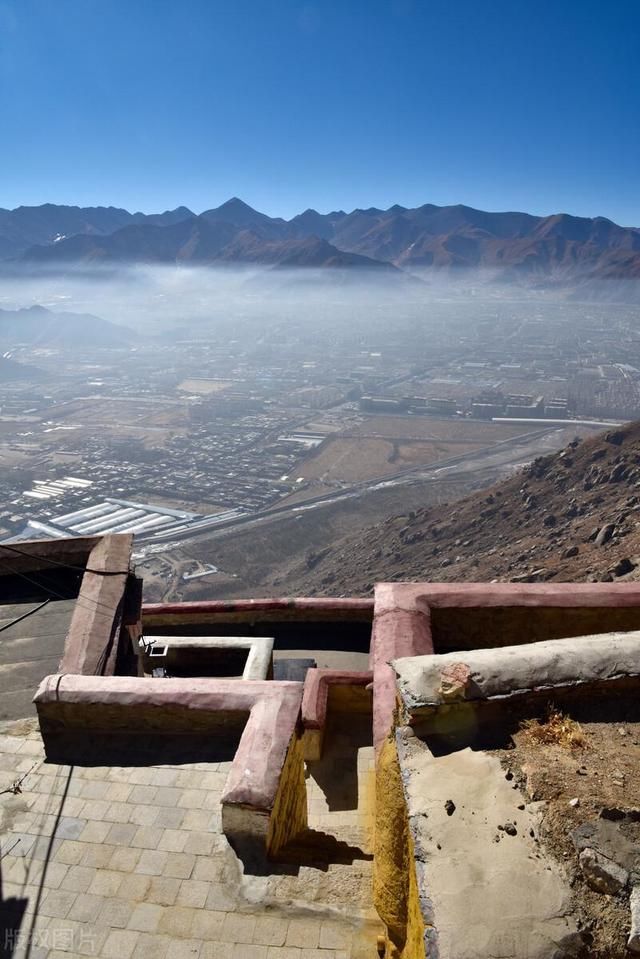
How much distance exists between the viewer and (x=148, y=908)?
119 inches

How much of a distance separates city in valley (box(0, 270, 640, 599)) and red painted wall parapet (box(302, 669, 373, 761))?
3116cm

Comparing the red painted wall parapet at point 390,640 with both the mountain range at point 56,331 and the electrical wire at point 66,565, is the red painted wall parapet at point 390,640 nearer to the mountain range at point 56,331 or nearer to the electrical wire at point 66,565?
the electrical wire at point 66,565

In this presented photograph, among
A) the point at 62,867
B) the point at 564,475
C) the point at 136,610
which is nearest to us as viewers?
the point at 62,867

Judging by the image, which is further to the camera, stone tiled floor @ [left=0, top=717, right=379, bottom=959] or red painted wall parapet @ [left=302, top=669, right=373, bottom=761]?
red painted wall parapet @ [left=302, top=669, right=373, bottom=761]

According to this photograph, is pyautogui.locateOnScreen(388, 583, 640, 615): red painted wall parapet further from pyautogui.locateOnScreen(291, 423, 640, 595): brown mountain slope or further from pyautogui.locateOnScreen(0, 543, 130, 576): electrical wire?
pyautogui.locateOnScreen(291, 423, 640, 595): brown mountain slope

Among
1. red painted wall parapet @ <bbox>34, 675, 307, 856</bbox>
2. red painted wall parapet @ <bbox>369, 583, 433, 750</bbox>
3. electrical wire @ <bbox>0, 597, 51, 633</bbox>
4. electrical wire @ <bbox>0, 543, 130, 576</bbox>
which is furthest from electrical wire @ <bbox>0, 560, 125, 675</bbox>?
red painted wall parapet @ <bbox>369, 583, 433, 750</bbox>

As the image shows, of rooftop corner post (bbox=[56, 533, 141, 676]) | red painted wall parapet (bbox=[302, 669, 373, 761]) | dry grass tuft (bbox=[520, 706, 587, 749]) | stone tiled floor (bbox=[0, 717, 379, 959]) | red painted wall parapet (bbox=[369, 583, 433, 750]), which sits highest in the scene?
dry grass tuft (bbox=[520, 706, 587, 749])

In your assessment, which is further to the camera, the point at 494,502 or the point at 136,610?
the point at 494,502

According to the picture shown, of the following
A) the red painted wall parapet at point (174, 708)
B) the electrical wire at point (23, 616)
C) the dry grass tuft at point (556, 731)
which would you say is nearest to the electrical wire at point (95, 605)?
the electrical wire at point (23, 616)

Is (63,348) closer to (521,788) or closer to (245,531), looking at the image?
(245,531)

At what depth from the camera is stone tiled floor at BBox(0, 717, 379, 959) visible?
113 inches

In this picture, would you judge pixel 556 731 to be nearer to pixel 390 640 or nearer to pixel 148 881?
pixel 390 640

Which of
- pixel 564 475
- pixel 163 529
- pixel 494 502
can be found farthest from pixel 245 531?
pixel 564 475

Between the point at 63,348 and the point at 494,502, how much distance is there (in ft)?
527
